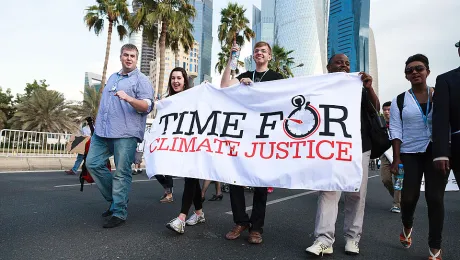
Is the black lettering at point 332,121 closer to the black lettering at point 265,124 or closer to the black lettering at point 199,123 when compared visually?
the black lettering at point 265,124

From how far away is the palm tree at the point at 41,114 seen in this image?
31.3 metres

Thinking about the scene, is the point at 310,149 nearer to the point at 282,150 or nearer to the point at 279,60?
the point at 282,150

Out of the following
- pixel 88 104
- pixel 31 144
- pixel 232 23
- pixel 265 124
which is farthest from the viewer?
pixel 88 104

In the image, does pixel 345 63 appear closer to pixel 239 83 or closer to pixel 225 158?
pixel 239 83

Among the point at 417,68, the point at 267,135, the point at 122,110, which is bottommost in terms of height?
the point at 267,135

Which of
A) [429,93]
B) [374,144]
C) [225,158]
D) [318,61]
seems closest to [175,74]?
[225,158]

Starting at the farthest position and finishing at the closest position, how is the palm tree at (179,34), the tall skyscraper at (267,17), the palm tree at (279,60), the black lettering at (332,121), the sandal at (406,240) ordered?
the tall skyscraper at (267,17), the palm tree at (279,60), the palm tree at (179,34), the sandal at (406,240), the black lettering at (332,121)

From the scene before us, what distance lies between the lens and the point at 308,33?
4161 inches

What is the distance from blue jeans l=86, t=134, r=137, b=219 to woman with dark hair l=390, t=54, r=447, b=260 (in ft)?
9.00

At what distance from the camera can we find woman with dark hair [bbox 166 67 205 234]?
3407 millimetres

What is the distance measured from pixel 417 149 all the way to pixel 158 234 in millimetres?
2560

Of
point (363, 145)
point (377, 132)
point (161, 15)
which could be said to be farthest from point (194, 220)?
point (161, 15)

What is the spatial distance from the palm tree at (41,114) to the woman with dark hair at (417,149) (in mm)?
33412

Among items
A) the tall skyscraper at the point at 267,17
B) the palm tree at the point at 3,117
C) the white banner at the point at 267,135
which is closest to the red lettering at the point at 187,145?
the white banner at the point at 267,135
